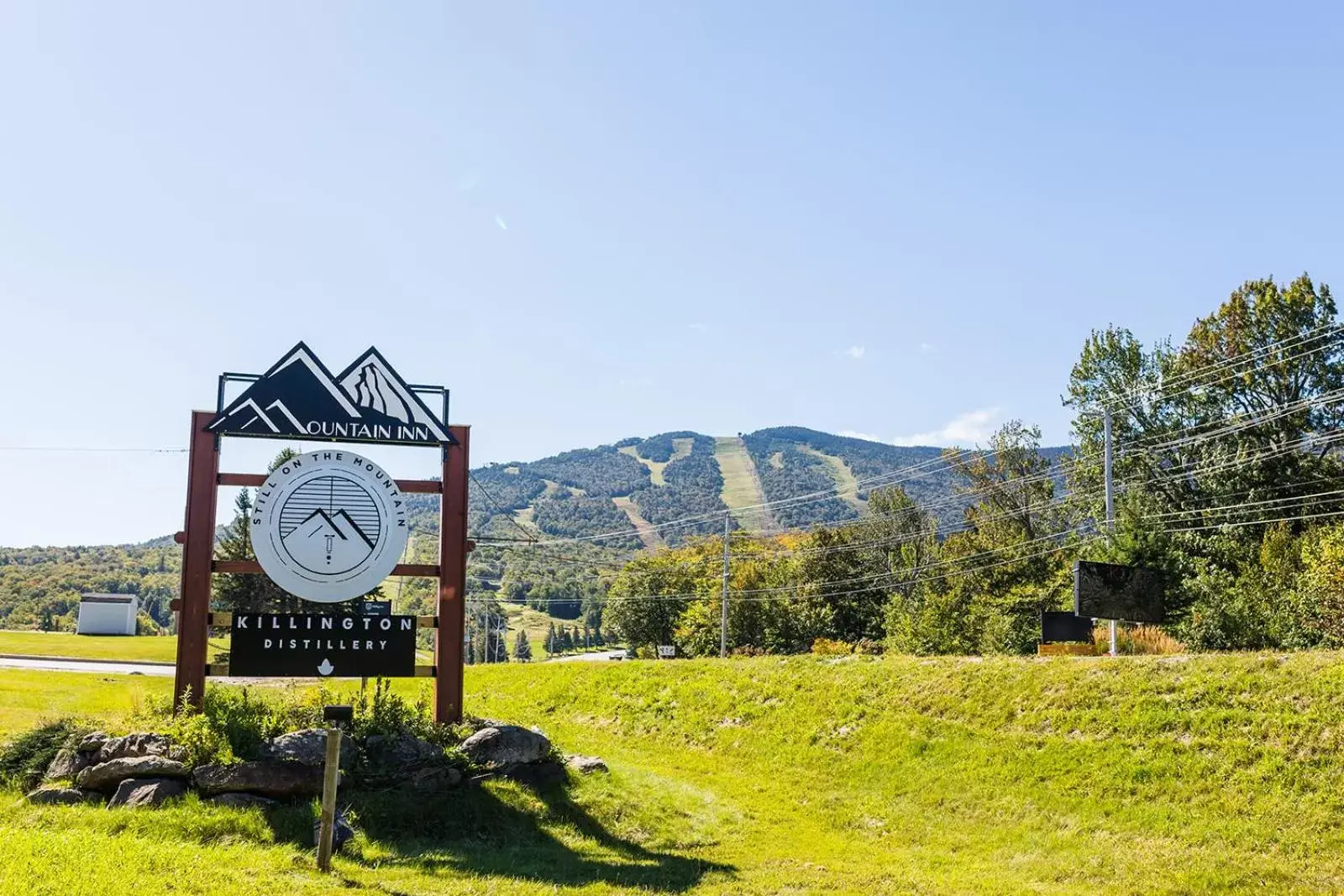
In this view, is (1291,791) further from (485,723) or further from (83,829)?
(83,829)

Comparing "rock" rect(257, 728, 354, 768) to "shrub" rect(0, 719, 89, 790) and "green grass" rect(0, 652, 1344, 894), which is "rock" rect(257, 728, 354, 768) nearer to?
"green grass" rect(0, 652, 1344, 894)

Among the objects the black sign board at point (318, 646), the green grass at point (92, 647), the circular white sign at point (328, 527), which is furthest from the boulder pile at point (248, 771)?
the green grass at point (92, 647)

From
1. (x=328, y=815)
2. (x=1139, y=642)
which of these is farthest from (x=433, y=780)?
(x=1139, y=642)

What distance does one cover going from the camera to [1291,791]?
15.6m

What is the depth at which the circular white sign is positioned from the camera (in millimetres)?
15906

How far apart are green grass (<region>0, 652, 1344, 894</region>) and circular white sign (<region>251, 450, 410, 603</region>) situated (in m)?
4.08

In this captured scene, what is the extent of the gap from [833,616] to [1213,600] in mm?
33051

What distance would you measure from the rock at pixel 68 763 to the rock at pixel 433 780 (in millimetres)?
4305

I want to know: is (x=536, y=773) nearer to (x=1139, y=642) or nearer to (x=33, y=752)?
(x=33, y=752)

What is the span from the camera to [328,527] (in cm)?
1611

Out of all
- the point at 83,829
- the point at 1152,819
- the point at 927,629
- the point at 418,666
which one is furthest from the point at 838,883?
the point at 927,629

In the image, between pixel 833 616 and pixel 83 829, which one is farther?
pixel 833 616

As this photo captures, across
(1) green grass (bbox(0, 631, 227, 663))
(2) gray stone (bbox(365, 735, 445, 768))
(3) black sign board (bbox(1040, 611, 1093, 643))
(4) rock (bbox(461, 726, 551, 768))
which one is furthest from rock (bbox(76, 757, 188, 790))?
(1) green grass (bbox(0, 631, 227, 663))

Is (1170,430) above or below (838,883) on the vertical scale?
above
